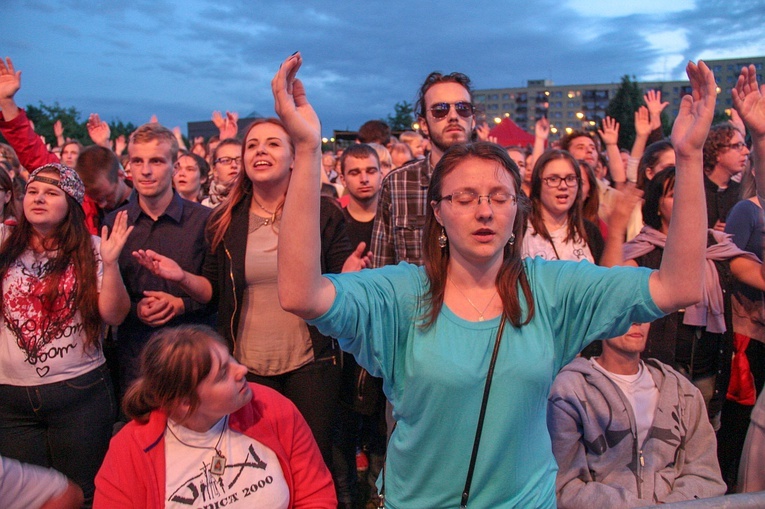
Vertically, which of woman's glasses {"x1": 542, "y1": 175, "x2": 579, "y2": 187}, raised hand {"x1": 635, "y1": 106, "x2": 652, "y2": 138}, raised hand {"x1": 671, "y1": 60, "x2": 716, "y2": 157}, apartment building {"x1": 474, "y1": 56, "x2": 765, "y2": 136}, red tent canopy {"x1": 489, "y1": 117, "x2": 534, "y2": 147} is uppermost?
apartment building {"x1": 474, "y1": 56, "x2": 765, "y2": 136}

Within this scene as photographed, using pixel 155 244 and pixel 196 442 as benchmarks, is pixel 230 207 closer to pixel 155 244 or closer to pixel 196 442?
pixel 155 244

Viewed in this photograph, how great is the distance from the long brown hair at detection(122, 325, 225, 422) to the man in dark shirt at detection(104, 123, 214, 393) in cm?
91

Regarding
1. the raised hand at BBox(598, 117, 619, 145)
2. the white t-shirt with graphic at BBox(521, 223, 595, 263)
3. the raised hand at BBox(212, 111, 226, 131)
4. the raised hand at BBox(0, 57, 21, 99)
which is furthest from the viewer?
the raised hand at BBox(212, 111, 226, 131)

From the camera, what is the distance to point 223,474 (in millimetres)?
2305

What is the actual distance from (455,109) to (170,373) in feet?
7.09

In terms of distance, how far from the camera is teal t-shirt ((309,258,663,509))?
5.68 ft

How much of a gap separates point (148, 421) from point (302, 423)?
605 millimetres

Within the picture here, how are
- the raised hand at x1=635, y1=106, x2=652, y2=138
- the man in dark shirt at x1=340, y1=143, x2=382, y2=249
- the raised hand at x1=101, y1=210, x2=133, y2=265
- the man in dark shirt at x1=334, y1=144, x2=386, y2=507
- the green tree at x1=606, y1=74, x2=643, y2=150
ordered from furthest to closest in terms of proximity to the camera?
1. the green tree at x1=606, y1=74, x2=643, y2=150
2. the raised hand at x1=635, y1=106, x2=652, y2=138
3. the man in dark shirt at x1=340, y1=143, x2=382, y2=249
4. the man in dark shirt at x1=334, y1=144, x2=386, y2=507
5. the raised hand at x1=101, y1=210, x2=133, y2=265

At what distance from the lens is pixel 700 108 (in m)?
1.68

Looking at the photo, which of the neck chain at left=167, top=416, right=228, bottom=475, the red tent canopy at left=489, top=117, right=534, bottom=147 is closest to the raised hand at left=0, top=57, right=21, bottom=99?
the neck chain at left=167, top=416, right=228, bottom=475

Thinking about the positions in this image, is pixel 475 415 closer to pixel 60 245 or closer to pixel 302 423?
pixel 302 423

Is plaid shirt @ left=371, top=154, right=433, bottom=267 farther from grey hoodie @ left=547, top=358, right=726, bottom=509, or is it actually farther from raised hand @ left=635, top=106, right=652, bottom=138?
raised hand @ left=635, top=106, right=652, bottom=138

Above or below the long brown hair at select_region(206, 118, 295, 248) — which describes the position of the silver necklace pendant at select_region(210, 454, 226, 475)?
below

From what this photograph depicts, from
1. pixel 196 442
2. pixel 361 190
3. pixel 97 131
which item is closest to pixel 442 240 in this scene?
pixel 196 442
